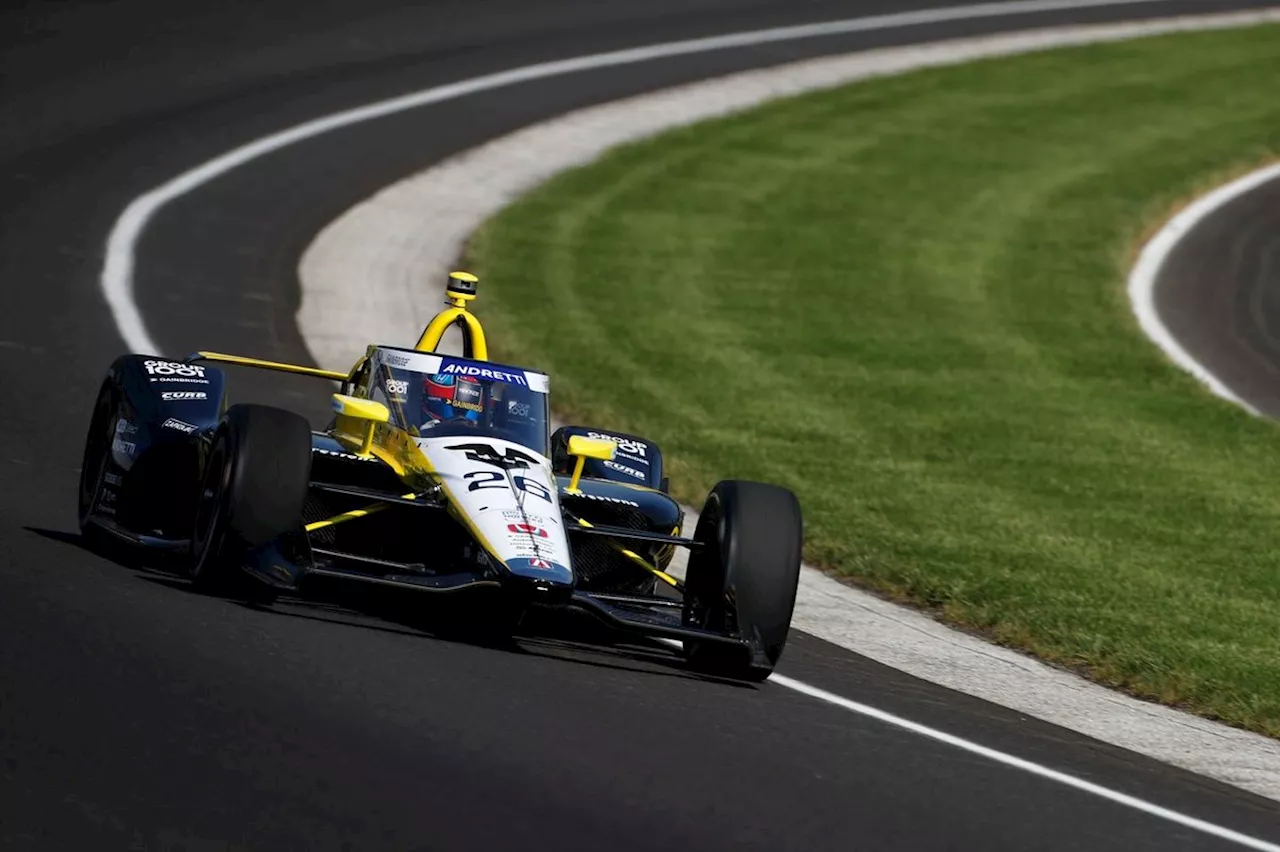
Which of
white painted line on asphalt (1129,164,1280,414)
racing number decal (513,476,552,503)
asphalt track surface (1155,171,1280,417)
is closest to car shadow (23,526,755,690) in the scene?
racing number decal (513,476,552,503)

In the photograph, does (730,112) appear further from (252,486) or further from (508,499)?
(252,486)

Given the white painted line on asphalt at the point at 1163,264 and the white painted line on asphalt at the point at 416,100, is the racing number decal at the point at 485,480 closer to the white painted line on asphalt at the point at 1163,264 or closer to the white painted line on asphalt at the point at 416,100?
the white painted line on asphalt at the point at 416,100

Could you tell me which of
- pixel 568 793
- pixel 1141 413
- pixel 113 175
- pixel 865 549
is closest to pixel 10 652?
pixel 568 793

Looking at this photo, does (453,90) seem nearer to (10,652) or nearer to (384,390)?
(384,390)

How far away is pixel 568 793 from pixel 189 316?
32.8 ft

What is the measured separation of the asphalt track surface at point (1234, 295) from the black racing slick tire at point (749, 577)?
989cm

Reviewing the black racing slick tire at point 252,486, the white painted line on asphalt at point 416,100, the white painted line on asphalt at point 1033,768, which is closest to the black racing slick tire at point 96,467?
the black racing slick tire at point 252,486

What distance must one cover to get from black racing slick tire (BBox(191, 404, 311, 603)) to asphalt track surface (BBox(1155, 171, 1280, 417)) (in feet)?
37.5

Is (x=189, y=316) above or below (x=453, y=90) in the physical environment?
below

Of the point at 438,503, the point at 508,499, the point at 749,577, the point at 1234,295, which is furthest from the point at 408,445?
the point at 1234,295

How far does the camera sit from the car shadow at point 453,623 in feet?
31.2

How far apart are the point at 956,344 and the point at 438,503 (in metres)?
10.5

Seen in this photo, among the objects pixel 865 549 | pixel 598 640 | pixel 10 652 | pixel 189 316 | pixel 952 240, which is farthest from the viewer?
pixel 952 240

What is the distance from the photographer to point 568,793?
757cm
